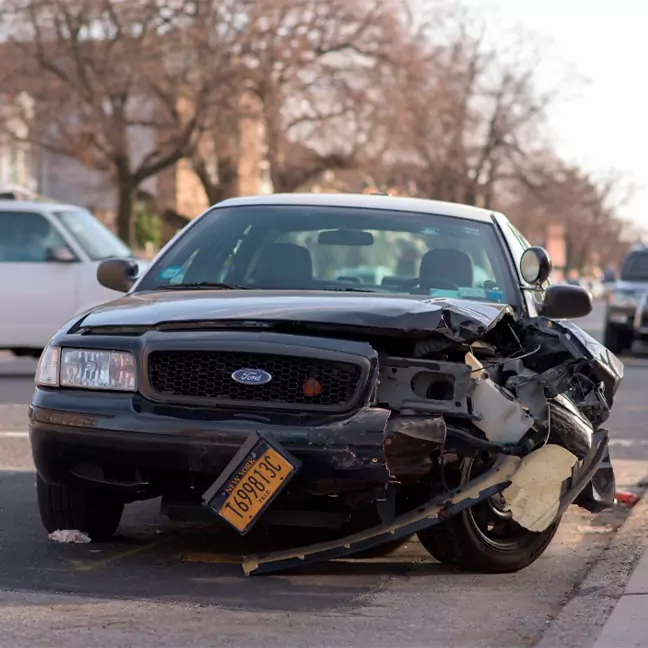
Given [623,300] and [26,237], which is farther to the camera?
[623,300]

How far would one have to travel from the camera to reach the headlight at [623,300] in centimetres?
2192

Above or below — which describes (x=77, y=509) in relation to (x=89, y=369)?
below

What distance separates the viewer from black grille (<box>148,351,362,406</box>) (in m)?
5.42

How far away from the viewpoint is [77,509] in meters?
6.18

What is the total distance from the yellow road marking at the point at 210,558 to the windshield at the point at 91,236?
32.0 feet

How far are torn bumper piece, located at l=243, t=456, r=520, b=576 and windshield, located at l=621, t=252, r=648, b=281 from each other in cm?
1775

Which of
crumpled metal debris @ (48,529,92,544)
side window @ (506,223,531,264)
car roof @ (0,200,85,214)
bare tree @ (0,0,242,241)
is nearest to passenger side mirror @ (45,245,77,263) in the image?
car roof @ (0,200,85,214)

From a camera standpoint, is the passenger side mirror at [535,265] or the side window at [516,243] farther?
the side window at [516,243]

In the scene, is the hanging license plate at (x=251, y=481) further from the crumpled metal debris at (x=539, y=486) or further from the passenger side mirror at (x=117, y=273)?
the passenger side mirror at (x=117, y=273)

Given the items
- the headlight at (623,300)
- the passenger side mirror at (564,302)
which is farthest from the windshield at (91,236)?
the passenger side mirror at (564,302)

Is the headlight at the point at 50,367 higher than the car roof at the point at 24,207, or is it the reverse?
the headlight at the point at 50,367

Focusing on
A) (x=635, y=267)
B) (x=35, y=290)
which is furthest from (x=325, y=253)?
(x=635, y=267)

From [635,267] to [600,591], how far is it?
59.1ft

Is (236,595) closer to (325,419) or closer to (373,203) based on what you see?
(325,419)
